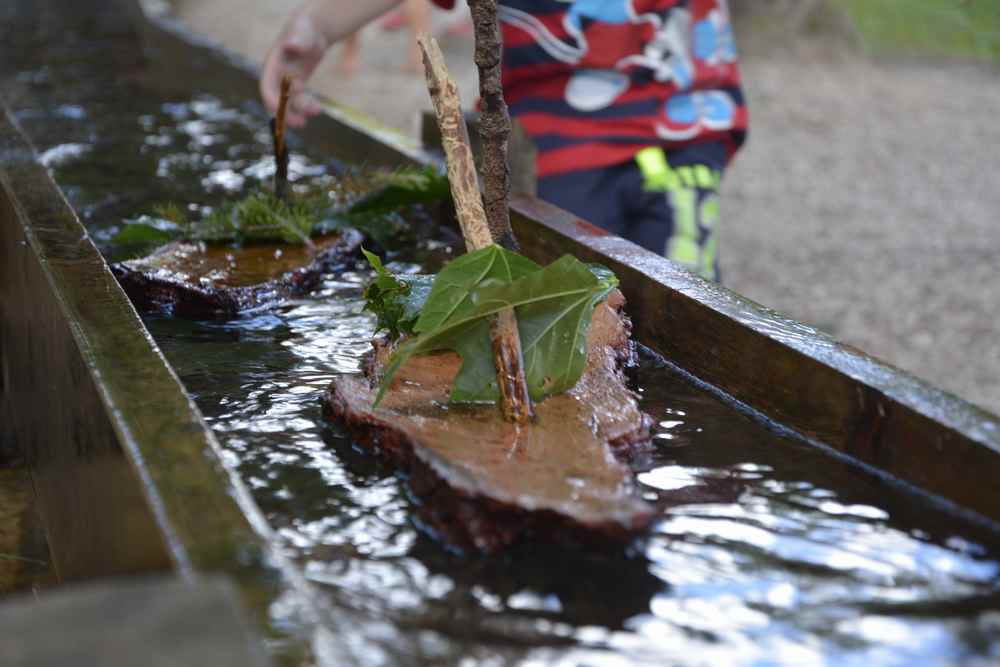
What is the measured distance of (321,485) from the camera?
1509mm

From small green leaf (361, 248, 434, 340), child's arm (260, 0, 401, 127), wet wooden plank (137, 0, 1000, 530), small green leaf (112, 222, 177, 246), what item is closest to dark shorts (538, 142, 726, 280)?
child's arm (260, 0, 401, 127)

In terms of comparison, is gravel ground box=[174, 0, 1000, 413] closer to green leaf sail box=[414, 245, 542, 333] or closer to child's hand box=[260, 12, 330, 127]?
child's hand box=[260, 12, 330, 127]

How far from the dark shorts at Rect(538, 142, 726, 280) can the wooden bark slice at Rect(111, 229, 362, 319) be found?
890 millimetres

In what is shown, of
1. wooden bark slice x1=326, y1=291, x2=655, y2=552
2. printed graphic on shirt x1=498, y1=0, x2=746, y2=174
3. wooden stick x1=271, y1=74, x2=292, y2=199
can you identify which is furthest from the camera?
printed graphic on shirt x1=498, y1=0, x2=746, y2=174

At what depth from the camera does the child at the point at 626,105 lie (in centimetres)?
325

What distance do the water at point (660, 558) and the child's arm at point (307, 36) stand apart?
4.23 ft

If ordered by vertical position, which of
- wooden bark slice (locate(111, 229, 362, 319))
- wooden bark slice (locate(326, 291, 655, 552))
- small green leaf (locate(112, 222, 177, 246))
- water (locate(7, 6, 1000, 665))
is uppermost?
small green leaf (locate(112, 222, 177, 246))

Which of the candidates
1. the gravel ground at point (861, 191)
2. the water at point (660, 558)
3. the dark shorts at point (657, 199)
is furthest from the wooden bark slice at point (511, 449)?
the gravel ground at point (861, 191)

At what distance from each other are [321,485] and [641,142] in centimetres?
204

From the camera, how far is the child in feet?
10.7

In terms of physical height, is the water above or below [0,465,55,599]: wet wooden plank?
above

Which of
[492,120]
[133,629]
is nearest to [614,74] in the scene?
[492,120]

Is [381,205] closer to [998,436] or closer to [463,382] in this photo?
[463,382]

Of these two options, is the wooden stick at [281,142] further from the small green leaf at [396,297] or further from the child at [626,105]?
the small green leaf at [396,297]
